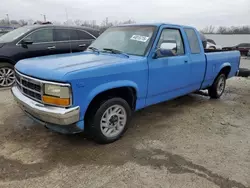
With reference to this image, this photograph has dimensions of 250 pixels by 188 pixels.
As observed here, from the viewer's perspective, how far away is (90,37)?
7.82 m

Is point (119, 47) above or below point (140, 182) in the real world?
above

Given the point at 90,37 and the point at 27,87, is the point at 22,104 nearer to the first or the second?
the point at 27,87

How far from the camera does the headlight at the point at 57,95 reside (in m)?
2.73

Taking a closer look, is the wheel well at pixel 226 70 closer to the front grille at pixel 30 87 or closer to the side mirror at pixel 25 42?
the front grille at pixel 30 87

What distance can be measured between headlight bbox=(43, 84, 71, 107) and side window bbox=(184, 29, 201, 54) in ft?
9.82

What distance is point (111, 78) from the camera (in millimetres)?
3160

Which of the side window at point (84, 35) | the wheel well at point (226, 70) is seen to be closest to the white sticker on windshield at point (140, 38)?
the wheel well at point (226, 70)

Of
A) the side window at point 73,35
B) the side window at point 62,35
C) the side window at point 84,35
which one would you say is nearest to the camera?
the side window at point 62,35

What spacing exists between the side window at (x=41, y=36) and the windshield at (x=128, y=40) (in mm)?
3092

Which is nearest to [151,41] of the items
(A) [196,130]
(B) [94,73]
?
(B) [94,73]

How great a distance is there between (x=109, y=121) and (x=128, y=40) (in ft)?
4.98

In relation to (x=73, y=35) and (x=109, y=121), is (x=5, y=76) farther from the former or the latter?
(x=109, y=121)

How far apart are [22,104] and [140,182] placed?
1960mm

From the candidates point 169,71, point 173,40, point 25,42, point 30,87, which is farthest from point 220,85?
point 25,42
